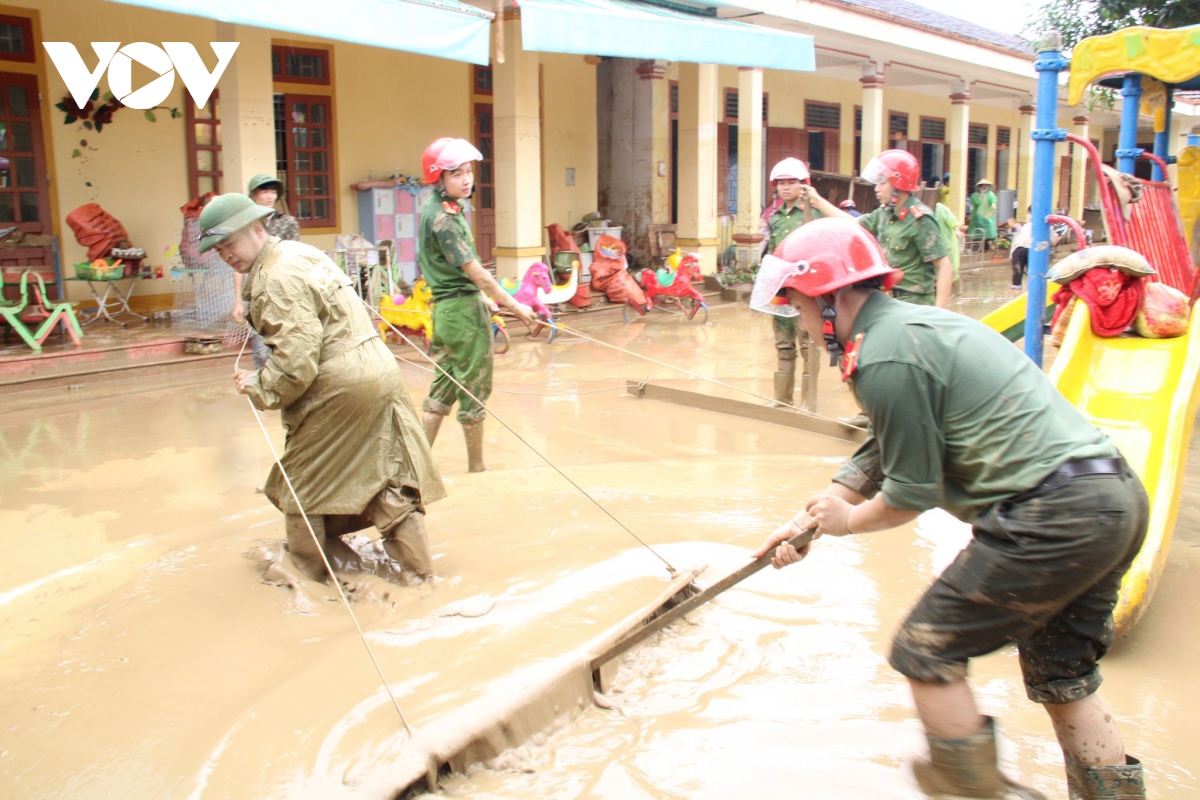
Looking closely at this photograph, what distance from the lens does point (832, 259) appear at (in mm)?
2406

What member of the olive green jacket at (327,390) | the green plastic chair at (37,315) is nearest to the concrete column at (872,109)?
the green plastic chair at (37,315)

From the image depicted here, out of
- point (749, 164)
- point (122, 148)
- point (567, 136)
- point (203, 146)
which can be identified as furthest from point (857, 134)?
point (122, 148)

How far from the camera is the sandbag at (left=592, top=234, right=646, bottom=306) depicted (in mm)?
12234

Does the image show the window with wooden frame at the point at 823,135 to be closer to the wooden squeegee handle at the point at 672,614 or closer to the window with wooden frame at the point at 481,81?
the window with wooden frame at the point at 481,81

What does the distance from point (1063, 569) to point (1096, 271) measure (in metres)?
3.58

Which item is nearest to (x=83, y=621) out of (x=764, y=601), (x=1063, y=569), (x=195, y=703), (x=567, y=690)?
(x=195, y=703)

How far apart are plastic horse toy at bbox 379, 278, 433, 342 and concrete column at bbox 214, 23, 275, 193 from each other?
1.66 meters

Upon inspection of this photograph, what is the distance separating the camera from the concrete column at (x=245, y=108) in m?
9.16

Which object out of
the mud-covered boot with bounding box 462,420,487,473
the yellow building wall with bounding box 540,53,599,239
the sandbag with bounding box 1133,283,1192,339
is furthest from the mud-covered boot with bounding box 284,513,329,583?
the yellow building wall with bounding box 540,53,599,239

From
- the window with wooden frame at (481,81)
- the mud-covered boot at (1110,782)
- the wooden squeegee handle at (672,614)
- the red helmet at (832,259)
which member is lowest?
the mud-covered boot at (1110,782)

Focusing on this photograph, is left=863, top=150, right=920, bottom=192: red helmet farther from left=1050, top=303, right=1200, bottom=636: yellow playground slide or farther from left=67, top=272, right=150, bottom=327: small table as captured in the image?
left=67, top=272, right=150, bottom=327: small table

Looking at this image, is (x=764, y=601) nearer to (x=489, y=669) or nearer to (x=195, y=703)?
(x=489, y=669)

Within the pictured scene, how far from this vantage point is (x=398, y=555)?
3.95 meters

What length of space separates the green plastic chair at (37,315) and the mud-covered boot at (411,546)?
18.6 ft
